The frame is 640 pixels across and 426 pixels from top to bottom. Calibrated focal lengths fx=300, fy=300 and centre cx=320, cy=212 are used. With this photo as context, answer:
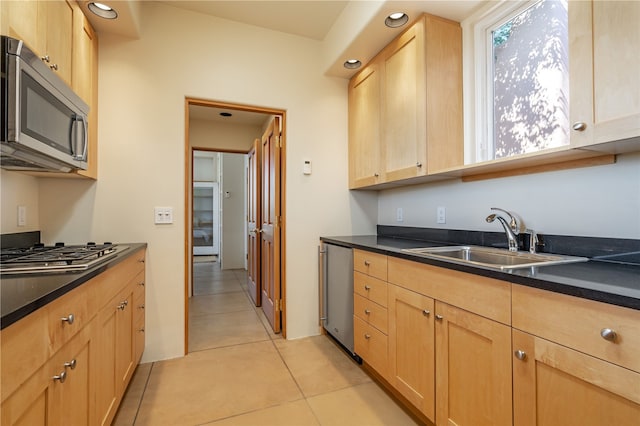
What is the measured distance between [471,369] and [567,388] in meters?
0.35

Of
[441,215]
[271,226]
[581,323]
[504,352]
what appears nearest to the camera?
[581,323]

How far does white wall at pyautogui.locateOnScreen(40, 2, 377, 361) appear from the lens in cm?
216

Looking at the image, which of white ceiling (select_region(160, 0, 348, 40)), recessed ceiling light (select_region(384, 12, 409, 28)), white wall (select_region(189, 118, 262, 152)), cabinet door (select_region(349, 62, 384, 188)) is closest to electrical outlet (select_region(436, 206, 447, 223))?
cabinet door (select_region(349, 62, 384, 188))

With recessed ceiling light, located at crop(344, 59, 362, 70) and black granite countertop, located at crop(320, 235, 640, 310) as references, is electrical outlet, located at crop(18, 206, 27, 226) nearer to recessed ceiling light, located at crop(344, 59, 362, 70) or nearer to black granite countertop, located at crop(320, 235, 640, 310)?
black granite countertop, located at crop(320, 235, 640, 310)

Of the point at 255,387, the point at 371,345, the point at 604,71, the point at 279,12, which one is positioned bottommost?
the point at 255,387

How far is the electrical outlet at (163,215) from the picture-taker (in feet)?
7.47

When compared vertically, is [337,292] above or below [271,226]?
below

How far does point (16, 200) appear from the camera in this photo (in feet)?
5.70

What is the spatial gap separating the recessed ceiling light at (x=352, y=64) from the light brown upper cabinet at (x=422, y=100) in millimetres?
246

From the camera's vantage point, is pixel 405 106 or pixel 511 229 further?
pixel 405 106

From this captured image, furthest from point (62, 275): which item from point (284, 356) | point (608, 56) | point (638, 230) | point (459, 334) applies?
point (638, 230)

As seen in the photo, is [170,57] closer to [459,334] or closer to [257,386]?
[257,386]

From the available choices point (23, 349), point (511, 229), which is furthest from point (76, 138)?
point (511, 229)

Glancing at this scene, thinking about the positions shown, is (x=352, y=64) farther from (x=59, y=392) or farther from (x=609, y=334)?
(x=59, y=392)
